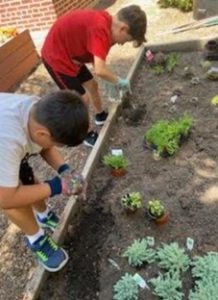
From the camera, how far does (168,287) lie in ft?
7.45

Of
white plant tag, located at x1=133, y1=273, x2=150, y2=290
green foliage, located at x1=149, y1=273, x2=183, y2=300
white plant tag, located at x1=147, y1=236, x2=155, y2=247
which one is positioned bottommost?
white plant tag, located at x1=147, y1=236, x2=155, y2=247

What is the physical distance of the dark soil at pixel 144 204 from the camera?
2.53m

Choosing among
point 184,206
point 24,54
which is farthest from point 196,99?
point 24,54

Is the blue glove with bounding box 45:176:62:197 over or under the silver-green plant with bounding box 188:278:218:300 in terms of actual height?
over

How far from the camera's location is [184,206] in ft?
9.33

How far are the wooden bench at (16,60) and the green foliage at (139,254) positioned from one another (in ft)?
11.3

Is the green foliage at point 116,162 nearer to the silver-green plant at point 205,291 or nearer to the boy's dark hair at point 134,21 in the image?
the boy's dark hair at point 134,21

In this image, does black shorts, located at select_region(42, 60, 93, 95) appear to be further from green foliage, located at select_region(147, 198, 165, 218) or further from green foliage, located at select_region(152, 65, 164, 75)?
green foliage, located at select_region(147, 198, 165, 218)

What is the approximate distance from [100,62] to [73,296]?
1709 millimetres

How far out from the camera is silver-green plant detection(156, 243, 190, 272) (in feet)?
7.86

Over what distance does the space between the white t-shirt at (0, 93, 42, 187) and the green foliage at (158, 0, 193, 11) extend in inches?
209

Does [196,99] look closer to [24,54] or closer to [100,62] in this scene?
[100,62]

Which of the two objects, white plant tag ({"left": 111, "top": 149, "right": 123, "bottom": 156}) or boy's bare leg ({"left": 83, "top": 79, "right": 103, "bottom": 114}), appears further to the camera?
boy's bare leg ({"left": 83, "top": 79, "right": 103, "bottom": 114})

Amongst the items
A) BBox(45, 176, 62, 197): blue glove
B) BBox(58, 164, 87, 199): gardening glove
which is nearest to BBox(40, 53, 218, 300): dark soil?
BBox(58, 164, 87, 199): gardening glove
